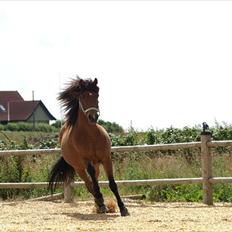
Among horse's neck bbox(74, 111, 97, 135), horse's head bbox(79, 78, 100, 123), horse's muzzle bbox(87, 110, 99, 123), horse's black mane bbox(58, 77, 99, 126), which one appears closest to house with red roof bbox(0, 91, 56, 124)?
horse's black mane bbox(58, 77, 99, 126)

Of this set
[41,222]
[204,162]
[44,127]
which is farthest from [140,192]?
[44,127]

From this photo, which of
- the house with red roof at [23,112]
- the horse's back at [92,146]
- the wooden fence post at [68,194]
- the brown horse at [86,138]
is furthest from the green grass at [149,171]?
the house with red roof at [23,112]

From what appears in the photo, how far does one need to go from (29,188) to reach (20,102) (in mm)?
56139

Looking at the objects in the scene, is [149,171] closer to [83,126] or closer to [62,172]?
[62,172]

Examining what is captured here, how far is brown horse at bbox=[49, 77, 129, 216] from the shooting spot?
8.41 metres

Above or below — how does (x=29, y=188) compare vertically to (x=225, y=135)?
below

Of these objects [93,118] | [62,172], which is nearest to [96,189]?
[93,118]

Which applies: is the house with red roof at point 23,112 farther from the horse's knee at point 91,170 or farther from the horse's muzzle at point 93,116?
the horse's muzzle at point 93,116

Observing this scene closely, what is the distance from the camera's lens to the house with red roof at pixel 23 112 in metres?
65.1

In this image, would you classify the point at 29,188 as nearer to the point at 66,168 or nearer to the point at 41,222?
the point at 66,168

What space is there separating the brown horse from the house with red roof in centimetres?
5464

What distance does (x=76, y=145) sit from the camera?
8.78m

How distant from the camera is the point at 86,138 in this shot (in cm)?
866

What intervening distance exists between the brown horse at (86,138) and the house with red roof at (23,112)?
5464 centimetres
